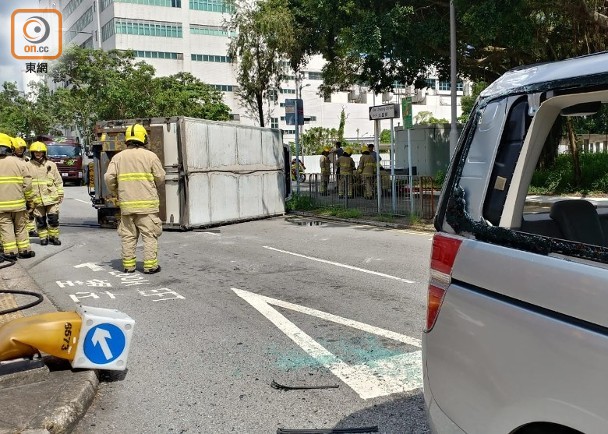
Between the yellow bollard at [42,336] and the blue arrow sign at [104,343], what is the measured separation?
10 cm

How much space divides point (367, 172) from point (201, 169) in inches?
276

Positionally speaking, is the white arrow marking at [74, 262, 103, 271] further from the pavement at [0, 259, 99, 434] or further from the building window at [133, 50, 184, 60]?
the building window at [133, 50, 184, 60]

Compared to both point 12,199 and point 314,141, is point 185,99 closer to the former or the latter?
point 314,141

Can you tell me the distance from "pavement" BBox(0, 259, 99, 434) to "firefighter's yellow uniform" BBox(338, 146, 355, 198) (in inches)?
529

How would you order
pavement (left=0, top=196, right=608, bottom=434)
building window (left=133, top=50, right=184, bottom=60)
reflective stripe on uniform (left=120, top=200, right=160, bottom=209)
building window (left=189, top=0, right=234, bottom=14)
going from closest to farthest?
pavement (left=0, top=196, right=608, bottom=434), reflective stripe on uniform (left=120, top=200, right=160, bottom=209), building window (left=133, top=50, right=184, bottom=60), building window (left=189, top=0, right=234, bottom=14)

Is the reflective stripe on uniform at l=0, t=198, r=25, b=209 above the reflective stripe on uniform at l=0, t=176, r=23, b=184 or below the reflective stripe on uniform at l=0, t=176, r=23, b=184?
below

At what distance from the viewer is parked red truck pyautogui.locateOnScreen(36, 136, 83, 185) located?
33188 millimetres

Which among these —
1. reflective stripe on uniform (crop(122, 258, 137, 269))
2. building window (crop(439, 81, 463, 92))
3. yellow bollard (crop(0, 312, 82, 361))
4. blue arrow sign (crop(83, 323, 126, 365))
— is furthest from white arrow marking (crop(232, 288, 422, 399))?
building window (crop(439, 81, 463, 92))

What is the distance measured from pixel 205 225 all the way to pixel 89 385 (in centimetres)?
1015

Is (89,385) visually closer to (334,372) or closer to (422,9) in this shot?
(334,372)

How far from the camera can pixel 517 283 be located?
2.08 metres

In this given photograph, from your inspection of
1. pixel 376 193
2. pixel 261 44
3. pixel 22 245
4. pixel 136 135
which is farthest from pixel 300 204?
pixel 136 135

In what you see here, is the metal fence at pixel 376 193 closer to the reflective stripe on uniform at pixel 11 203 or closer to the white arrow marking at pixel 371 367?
the reflective stripe on uniform at pixel 11 203

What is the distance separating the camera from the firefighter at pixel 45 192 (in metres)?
11.6
